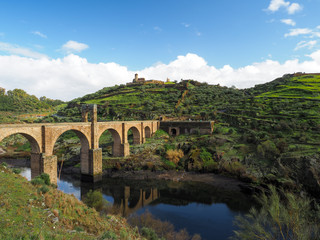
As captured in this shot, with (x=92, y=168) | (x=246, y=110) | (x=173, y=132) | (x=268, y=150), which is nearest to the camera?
(x=92, y=168)

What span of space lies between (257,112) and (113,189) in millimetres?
34350

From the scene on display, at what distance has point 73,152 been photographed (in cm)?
3503

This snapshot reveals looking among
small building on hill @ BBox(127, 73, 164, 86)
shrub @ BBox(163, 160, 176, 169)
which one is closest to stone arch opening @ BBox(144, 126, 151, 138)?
shrub @ BBox(163, 160, 176, 169)

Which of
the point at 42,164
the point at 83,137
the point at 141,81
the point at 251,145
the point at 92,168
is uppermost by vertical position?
the point at 141,81

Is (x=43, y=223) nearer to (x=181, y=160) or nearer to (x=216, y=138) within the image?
(x=181, y=160)

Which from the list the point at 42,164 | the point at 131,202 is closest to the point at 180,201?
the point at 131,202

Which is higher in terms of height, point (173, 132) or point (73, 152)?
point (173, 132)

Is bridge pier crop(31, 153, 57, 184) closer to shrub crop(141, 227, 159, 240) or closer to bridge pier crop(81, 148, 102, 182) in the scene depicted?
bridge pier crop(81, 148, 102, 182)

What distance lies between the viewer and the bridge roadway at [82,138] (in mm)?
19453

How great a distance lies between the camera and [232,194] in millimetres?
22391

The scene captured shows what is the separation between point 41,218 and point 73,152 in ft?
88.5

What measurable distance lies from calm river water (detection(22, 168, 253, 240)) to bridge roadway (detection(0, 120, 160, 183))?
3.11 meters

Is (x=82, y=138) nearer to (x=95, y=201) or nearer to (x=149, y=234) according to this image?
(x=95, y=201)

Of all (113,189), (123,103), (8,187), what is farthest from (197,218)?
(123,103)
